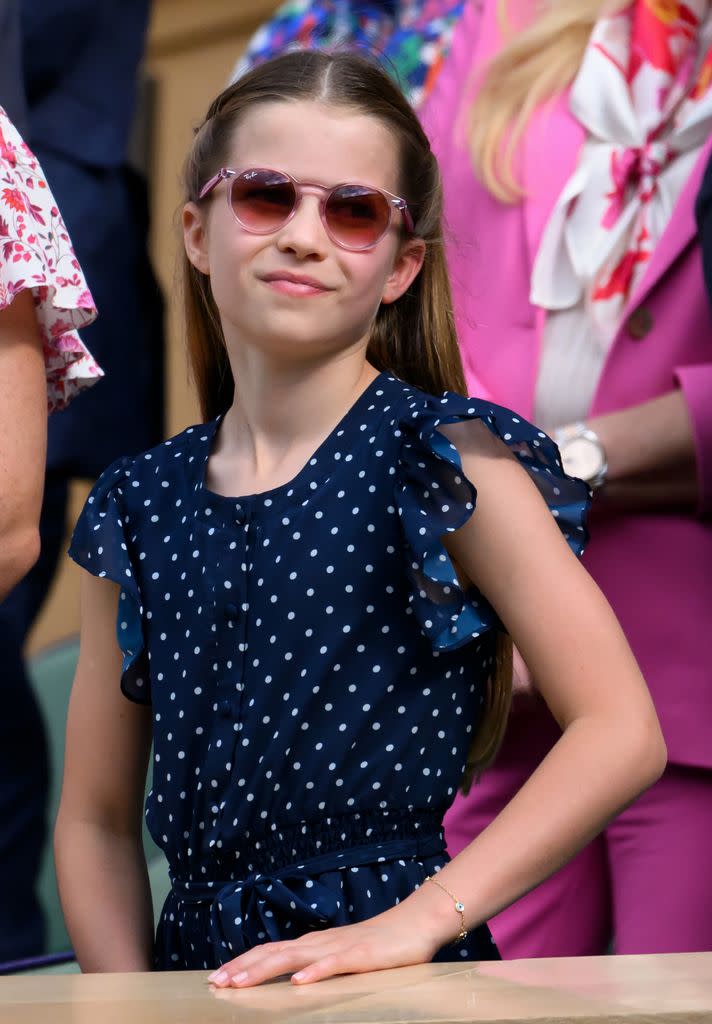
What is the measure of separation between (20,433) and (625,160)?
0.88m

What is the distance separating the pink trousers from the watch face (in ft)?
0.96

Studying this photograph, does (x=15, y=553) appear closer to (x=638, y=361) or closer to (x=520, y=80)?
(x=638, y=361)

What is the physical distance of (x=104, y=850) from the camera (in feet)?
6.15

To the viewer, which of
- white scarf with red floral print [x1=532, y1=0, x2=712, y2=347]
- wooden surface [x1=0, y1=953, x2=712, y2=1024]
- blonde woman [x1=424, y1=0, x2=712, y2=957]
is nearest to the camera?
wooden surface [x1=0, y1=953, x2=712, y2=1024]

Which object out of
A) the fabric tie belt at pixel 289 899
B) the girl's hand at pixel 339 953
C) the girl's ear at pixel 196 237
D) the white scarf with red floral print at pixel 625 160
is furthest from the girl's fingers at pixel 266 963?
the white scarf with red floral print at pixel 625 160

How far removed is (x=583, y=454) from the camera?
2117 millimetres

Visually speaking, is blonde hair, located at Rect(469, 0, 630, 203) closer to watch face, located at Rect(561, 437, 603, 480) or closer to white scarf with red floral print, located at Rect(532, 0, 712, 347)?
white scarf with red floral print, located at Rect(532, 0, 712, 347)

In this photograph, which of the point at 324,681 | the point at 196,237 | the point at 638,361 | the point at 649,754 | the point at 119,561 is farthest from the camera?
the point at 638,361

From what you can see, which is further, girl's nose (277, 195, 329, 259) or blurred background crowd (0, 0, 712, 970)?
blurred background crowd (0, 0, 712, 970)

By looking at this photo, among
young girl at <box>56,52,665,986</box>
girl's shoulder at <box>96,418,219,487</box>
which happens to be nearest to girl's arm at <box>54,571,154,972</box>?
young girl at <box>56,52,665,986</box>

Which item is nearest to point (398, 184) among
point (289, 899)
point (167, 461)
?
point (167, 461)

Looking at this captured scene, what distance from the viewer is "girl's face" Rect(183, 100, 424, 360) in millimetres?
1753

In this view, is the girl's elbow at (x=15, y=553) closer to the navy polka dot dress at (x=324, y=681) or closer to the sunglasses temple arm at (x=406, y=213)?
the navy polka dot dress at (x=324, y=681)

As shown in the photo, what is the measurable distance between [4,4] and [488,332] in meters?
0.96
